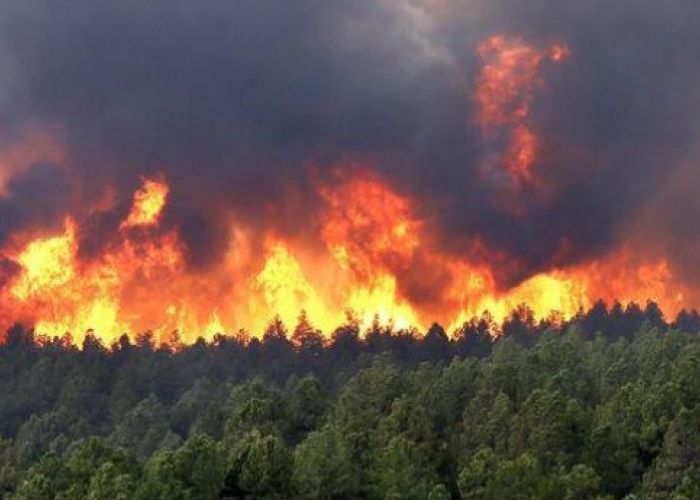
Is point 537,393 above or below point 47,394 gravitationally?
below

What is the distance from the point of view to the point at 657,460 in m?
80.5

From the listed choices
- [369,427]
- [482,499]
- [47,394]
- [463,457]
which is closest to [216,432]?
[369,427]

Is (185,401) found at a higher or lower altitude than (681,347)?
higher

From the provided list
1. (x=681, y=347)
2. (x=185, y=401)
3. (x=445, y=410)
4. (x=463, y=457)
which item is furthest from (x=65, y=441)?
(x=681, y=347)

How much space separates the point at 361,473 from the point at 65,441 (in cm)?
7590

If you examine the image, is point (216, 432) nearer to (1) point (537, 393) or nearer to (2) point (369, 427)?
(2) point (369, 427)

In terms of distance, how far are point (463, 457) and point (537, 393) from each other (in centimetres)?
959

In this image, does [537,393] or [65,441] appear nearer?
[537,393]

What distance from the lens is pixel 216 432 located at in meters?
121

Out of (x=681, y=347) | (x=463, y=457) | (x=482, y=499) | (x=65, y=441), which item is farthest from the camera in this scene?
(x=65, y=441)

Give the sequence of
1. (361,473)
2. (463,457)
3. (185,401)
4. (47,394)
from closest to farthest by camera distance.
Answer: (361,473), (463,457), (185,401), (47,394)

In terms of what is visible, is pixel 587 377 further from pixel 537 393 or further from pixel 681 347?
pixel 537 393

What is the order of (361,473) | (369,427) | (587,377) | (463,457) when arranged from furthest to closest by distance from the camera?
(587,377), (369,427), (463,457), (361,473)

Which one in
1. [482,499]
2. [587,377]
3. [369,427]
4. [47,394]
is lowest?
[482,499]
